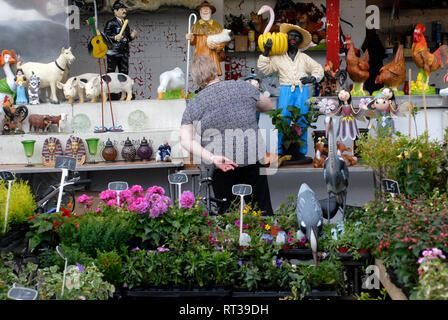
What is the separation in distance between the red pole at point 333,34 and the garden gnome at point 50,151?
3.01 m

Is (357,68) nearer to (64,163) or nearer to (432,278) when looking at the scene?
(64,163)

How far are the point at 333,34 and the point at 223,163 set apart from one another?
3.49m

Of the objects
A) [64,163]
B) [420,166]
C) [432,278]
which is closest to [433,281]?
[432,278]

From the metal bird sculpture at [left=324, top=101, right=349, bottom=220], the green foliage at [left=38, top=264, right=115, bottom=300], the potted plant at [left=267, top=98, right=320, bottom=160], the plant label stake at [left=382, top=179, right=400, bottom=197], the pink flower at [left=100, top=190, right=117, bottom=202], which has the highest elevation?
the potted plant at [left=267, top=98, right=320, bottom=160]

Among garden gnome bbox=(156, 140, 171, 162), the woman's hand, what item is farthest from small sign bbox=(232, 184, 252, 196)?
garden gnome bbox=(156, 140, 171, 162)

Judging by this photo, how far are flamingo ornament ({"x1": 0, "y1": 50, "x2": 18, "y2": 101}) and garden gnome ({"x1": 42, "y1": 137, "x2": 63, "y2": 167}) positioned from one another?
81 centimetres

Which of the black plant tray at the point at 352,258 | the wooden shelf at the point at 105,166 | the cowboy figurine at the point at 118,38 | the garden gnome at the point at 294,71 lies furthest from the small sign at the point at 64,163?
the cowboy figurine at the point at 118,38

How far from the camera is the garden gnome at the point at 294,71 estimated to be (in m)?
5.14

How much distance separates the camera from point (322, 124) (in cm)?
582

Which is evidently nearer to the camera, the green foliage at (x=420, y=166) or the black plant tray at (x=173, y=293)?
the black plant tray at (x=173, y=293)

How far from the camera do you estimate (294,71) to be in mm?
5180

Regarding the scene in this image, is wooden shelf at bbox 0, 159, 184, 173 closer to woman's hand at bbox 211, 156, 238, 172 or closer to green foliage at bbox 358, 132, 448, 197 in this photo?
woman's hand at bbox 211, 156, 238, 172

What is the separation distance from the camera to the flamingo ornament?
565cm

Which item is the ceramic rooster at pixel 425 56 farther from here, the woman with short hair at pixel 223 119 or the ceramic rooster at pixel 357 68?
the woman with short hair at pixel 223 119
